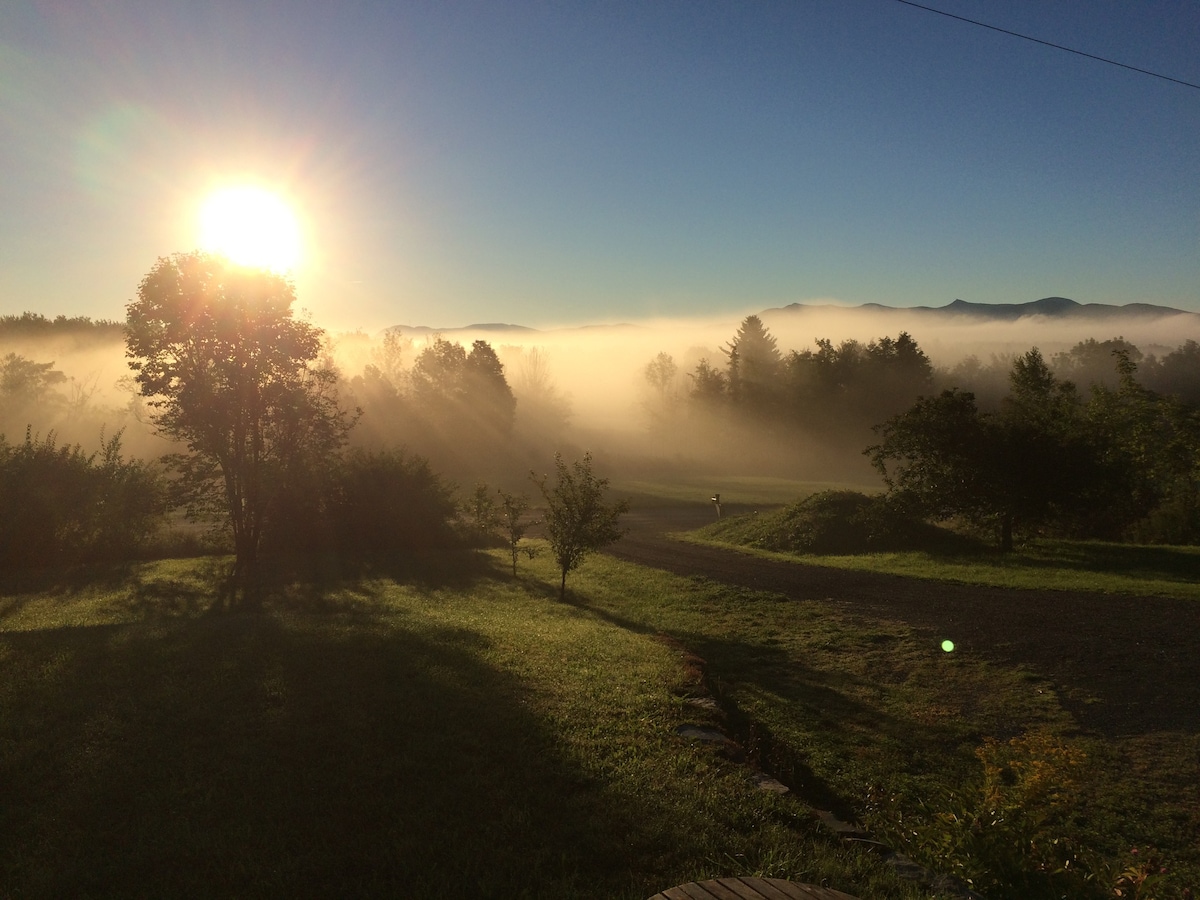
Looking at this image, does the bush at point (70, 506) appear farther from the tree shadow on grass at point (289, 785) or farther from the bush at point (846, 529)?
the bush at point (846, 529)

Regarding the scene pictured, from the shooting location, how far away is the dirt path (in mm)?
9734

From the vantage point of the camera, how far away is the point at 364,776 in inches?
244

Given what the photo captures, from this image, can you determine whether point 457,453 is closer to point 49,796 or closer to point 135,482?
point 135,482

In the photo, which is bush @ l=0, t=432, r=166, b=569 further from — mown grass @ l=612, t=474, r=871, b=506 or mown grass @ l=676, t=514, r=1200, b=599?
mown grass @ l=612, t=474, r=871, b=506

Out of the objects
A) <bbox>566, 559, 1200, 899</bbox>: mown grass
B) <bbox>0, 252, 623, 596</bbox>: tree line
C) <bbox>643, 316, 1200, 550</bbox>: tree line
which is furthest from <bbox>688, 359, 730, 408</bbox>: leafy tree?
<bbox>566, 559, 1200, 899</bbox>: mown grass

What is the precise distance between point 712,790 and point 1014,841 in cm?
238

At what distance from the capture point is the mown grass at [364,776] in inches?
189

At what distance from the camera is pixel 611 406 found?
160750 millimetres

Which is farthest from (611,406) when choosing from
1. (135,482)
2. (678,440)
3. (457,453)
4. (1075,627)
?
(1075,627)

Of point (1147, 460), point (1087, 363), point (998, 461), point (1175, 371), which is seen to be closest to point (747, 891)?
point (998, 461)

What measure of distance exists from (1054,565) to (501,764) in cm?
1948

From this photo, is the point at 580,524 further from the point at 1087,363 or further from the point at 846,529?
the point at 1087,363

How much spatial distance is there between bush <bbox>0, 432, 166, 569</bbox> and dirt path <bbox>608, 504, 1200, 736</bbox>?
20.7 m

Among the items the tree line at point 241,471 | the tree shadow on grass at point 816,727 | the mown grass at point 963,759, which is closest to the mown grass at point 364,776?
the tree shadow on grass at point 816,727
